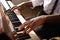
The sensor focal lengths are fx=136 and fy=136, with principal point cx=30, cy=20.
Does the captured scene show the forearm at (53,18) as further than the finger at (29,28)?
Yes

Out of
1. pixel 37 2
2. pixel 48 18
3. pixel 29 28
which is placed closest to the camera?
pixel 29 28

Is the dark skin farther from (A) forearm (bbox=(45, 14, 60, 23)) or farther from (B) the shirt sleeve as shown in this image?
(B) the shirt sleeve

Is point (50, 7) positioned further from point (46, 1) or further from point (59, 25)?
point (59, 25)

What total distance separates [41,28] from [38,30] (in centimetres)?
3

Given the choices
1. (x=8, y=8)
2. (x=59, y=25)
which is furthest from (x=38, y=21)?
(x=8, y=8)

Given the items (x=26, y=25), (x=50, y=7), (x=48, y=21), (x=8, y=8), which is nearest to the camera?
(x=26, y=25)

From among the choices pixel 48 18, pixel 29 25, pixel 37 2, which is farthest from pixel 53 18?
pixel 37 2

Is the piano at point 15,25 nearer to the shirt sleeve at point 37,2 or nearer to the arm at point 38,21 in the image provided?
the arm at point 38,21

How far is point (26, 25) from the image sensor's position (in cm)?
80

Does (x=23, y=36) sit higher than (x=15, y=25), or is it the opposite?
(x=15, y=25)

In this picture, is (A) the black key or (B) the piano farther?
(A) the black key

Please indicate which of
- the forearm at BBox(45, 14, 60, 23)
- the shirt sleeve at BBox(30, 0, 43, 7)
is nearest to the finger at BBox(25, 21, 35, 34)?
the forearm at BBox(45, 14, 60, 23)

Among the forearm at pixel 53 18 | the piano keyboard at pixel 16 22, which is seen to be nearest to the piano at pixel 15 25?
the piano keyboard at pixel 16 22

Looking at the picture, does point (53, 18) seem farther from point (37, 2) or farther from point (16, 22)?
point (37, 2)
